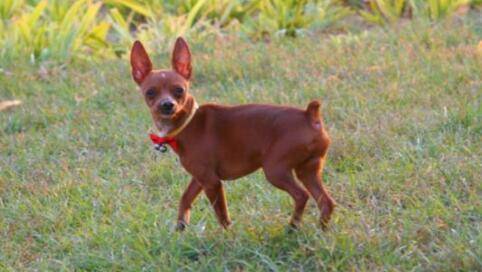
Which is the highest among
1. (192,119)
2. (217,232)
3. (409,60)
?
(192,119)

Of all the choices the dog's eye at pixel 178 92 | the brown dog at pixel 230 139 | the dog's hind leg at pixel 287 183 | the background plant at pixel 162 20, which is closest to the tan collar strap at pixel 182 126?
the brown dog at pixel 230 139

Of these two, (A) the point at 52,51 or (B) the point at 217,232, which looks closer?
(B) the point at 217,232

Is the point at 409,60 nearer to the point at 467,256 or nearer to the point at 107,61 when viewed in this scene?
the point at 107,61

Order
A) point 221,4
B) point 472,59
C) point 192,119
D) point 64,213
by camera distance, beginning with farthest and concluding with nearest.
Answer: point 221,4, point 472,59, point 64,213, point 192,119

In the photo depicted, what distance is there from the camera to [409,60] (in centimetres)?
787

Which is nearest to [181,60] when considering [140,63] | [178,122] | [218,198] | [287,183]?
[140,63]

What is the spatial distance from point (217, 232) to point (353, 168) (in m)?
1.30

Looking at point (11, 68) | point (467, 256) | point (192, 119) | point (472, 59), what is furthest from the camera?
point (11, 68)

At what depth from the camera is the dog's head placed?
4.60 m

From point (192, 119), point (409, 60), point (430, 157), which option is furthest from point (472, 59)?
point (192, 119)

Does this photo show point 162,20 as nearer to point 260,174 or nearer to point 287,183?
point 260,174

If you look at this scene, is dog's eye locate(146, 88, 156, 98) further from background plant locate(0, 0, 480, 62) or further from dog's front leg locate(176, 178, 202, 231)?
background plant locate(0, 0, 480, 62)

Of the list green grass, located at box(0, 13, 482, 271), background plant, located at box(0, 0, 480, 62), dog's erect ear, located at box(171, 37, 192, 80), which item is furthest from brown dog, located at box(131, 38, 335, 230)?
background plant, located at box(0, 0, 480, 62)

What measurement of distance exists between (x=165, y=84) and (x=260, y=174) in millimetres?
1398
